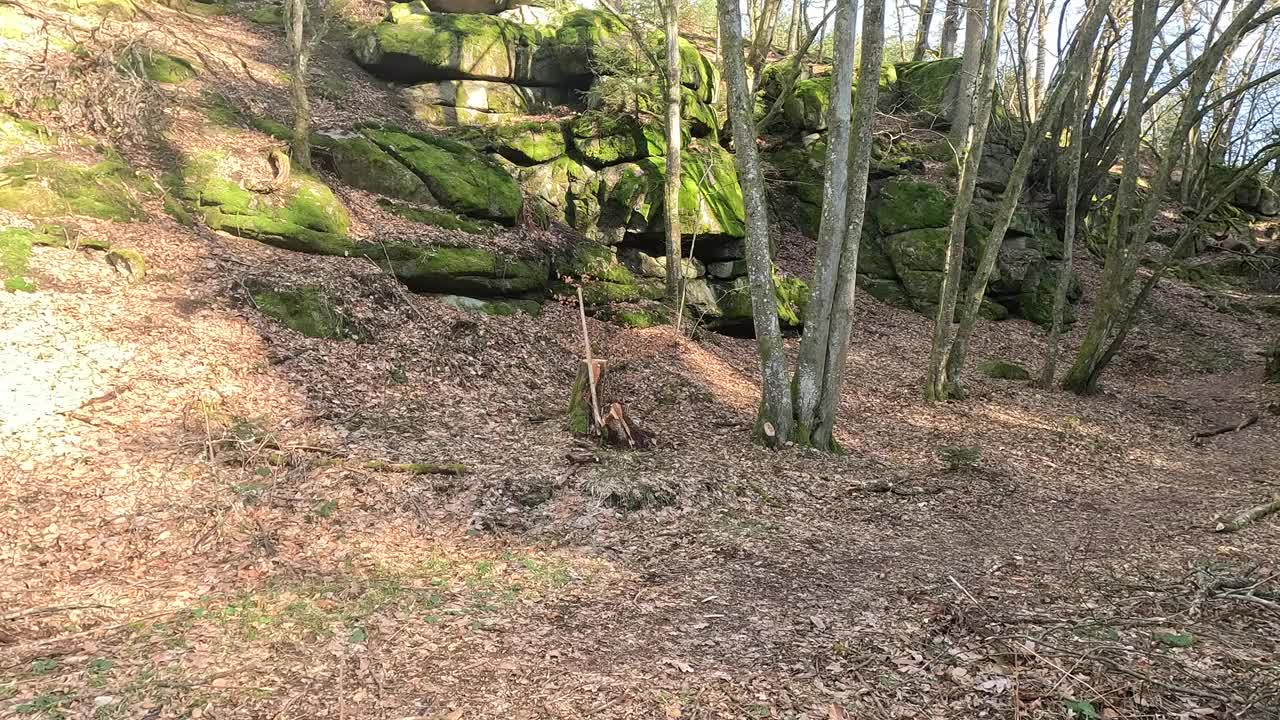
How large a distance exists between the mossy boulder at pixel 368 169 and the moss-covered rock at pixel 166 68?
139 inches

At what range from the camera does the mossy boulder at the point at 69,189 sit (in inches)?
366

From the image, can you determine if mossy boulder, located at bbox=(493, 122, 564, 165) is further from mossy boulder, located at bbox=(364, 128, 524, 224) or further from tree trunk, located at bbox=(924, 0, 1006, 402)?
tree trunk, located at bbox=(924, 0, 1006, 402)

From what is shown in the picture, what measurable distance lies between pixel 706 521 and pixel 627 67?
13.1 meters

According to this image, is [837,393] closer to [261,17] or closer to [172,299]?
[172,299]

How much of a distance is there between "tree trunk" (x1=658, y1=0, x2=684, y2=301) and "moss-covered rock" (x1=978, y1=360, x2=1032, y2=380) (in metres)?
7.23

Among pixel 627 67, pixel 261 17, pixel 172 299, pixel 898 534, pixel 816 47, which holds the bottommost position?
pixel 898 534

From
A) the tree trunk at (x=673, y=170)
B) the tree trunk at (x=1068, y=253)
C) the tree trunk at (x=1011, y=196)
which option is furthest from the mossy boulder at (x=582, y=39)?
the tree trunk at (x=1068, y=253)

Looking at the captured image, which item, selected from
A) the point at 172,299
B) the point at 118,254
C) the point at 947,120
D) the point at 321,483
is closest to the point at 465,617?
the point at 321,483

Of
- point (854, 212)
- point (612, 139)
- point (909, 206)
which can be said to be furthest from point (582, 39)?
point (854, 212)

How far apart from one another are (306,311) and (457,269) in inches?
118

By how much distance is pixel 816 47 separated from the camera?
88.2ft

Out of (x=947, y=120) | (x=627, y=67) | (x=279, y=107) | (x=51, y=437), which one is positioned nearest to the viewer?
(x=51, y=437)

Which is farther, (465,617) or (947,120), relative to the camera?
(947,120)

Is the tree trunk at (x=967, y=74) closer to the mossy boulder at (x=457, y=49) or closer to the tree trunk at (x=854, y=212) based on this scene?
the tree trunk at (x=854, y=212)
